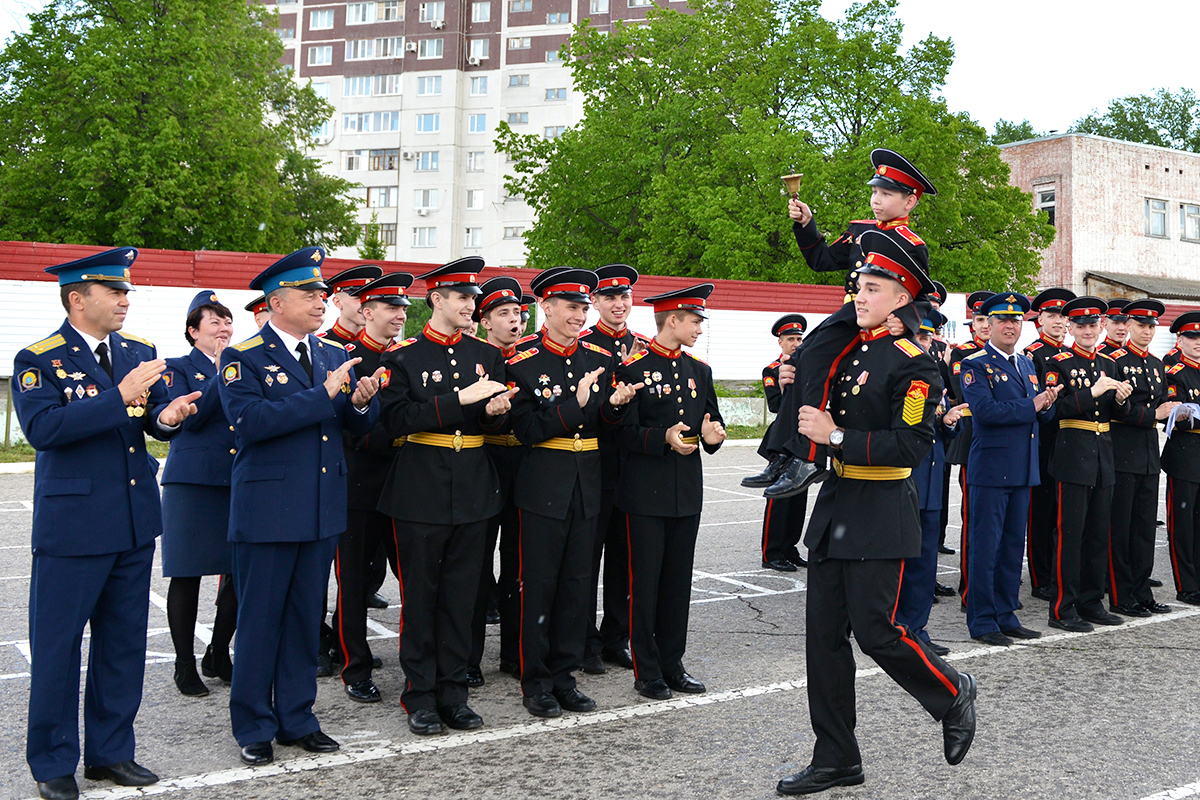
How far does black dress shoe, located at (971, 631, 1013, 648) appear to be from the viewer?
7133mm

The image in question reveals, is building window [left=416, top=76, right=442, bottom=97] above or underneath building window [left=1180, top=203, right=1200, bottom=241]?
above

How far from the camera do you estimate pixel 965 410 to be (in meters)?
8.73

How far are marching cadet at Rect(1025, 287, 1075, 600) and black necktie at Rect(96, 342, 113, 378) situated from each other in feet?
21.5

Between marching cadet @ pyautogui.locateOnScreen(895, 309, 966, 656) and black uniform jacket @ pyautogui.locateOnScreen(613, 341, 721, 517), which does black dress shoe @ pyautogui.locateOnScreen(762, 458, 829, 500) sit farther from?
marching cadet @ pyautogui.locateOnScreen(895, 309, 966, 656)

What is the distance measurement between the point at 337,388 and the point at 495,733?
6.27ft

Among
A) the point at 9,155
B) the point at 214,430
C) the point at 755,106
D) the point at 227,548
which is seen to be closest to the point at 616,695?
the point at 227,548

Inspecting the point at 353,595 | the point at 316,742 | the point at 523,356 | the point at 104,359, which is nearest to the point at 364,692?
the point at 353,595

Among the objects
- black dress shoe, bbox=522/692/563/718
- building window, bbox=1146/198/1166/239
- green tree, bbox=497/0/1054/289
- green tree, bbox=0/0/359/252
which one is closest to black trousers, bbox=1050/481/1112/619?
black dress shoe, bbox=522/692/563/718

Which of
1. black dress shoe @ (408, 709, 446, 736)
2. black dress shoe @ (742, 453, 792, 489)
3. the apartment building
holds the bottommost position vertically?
black dress shoe @ (408, 709, 446, 736)

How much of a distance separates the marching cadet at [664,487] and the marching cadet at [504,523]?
0.73m

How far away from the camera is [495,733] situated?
5320mm

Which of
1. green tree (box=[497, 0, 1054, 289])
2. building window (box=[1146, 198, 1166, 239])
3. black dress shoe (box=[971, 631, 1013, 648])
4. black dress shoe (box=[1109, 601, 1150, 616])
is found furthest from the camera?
building window (box=[1146, 198, 1166, 239])

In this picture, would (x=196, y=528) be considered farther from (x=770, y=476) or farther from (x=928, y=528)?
(x=928, y=528)

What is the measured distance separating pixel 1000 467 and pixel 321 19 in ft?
238
